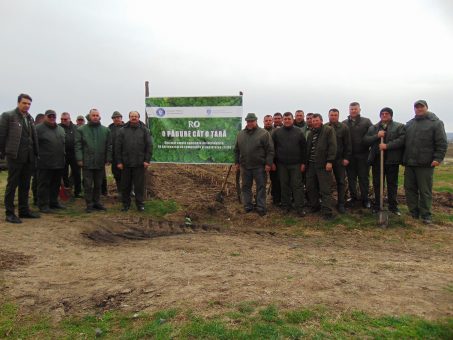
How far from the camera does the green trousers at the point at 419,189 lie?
316 inches

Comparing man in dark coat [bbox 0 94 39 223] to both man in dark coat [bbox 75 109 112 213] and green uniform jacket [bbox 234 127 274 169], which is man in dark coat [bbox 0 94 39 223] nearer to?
man in dark coat [bbox 75 109 112 213]

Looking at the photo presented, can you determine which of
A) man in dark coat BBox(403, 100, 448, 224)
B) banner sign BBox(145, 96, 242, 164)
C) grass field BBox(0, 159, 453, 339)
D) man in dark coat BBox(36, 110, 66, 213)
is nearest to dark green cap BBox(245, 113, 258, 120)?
banner sign BBox(145, 96, 242, 164)

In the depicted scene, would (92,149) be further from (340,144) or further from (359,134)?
(359,134)

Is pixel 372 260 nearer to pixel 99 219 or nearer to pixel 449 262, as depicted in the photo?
pixel 449 262

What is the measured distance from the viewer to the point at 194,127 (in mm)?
10328

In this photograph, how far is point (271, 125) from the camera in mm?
9680

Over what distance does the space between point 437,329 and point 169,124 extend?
26.4ft

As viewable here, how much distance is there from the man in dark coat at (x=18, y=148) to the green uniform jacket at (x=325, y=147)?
18.5 ft

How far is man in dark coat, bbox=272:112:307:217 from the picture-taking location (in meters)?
8.72

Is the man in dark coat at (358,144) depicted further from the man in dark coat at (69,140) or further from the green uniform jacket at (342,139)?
the man in dark coat at (69,140)

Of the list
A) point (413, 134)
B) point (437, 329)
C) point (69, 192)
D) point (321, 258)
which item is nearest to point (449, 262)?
point (321, 258)

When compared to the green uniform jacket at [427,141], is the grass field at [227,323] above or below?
below

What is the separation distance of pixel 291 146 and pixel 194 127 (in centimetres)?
278

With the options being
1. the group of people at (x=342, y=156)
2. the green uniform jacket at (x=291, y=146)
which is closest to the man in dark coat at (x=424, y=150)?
the group of people at (x=342, y=156)
